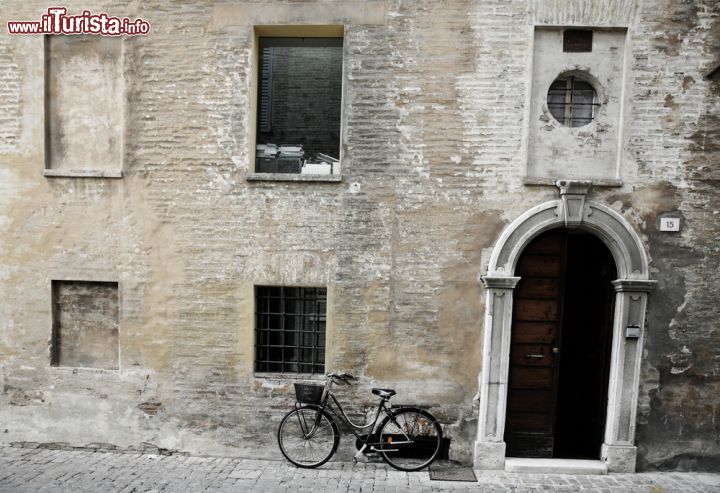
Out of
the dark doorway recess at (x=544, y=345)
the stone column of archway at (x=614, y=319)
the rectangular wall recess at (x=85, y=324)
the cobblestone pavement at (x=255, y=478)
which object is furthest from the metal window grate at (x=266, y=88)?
the cobblestone pavement at (x=255, y=478)

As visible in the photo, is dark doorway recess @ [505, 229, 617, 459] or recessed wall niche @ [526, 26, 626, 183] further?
dark doorway recess @ [505, 229, 617, 459]

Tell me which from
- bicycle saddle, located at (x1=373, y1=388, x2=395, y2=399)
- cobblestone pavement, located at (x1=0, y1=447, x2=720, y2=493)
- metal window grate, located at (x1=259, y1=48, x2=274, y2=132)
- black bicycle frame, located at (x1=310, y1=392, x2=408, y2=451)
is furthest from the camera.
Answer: metal window grate, located at (x1=259, y1=48, x2=274, y2=132)

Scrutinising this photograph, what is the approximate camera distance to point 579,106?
650 centimetres

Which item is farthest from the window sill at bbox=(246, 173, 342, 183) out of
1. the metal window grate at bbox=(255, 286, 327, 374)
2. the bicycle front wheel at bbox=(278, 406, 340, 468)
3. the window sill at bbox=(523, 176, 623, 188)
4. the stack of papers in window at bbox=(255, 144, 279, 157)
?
the bicycle front wheel at bbox=(278, 406, 340, 468)

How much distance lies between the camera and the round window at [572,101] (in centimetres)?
648

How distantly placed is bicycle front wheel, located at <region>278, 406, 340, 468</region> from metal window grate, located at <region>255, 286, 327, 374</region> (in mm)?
632

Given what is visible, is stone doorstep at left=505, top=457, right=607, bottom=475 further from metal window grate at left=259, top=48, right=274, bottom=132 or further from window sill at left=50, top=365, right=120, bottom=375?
metal window grate at left=259, top=48, right=274, bottom=132

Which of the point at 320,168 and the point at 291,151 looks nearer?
the point at 320,168

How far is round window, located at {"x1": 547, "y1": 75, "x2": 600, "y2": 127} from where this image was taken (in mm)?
6480

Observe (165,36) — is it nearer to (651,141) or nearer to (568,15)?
(568,15)

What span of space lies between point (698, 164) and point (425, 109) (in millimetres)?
3518

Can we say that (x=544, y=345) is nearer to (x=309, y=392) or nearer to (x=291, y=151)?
(x=309, y=392)

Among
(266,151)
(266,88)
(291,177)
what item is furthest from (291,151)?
(266,88)

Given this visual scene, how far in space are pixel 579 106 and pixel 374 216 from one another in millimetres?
3071
